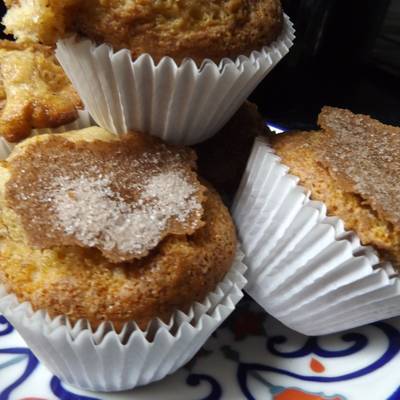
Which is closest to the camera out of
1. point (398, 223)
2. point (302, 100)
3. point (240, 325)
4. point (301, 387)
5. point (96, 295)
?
point (96, 295)

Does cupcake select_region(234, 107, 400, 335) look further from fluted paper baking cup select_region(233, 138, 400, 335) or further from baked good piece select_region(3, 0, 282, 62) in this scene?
baked good piece select_region(3, 0, 282, 62)

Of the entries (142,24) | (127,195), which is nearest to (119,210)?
(127,195)

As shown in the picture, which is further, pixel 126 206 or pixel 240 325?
pixel 240 325

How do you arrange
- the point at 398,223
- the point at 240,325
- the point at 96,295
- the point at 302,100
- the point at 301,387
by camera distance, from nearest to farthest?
the point at 96,295 < the point at 398,223 < the point at 301,387 < the point at 240,325 < the point at 302,100

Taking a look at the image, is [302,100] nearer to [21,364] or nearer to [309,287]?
[309,287]

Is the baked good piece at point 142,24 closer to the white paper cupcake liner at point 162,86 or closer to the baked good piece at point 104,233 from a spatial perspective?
the white paper cupcake liner at point 162,86

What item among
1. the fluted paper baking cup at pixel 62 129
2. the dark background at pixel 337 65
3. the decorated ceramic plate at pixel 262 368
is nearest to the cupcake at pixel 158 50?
the fluted paper baking cup at pixel 62 129

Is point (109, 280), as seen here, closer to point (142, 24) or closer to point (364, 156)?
point (142, 24)

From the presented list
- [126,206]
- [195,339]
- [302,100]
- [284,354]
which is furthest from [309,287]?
[302,100]
